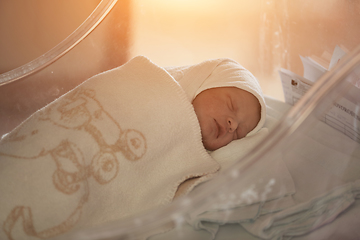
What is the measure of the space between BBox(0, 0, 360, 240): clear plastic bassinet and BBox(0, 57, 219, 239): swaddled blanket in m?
0.22

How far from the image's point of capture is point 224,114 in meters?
0.87

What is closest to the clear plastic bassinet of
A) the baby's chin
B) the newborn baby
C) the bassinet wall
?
the newborn baby

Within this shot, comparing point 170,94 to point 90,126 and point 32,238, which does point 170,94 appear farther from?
point 32,238

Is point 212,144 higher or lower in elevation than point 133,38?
lower

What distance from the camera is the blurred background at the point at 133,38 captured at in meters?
1.05

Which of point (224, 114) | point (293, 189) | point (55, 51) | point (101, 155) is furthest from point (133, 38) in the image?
point (293, 189)

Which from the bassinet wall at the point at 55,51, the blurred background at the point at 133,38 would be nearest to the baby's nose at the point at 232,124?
the blurred background at the point at 133,38

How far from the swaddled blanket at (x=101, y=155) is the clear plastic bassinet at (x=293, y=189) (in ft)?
0.72

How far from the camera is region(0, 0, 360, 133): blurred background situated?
1053 mm

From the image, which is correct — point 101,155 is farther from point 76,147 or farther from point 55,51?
point 55,51

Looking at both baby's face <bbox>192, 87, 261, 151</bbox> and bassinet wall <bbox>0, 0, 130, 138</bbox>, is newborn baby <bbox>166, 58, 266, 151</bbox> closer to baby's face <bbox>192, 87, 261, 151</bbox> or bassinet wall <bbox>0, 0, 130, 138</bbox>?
baby's face <bbox>192, 87, 261, 151</bbox>

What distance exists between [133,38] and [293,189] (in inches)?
32.0

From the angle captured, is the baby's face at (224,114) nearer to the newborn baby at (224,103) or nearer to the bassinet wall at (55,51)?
the newborn baby at (224,103)

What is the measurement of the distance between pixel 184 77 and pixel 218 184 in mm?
561
